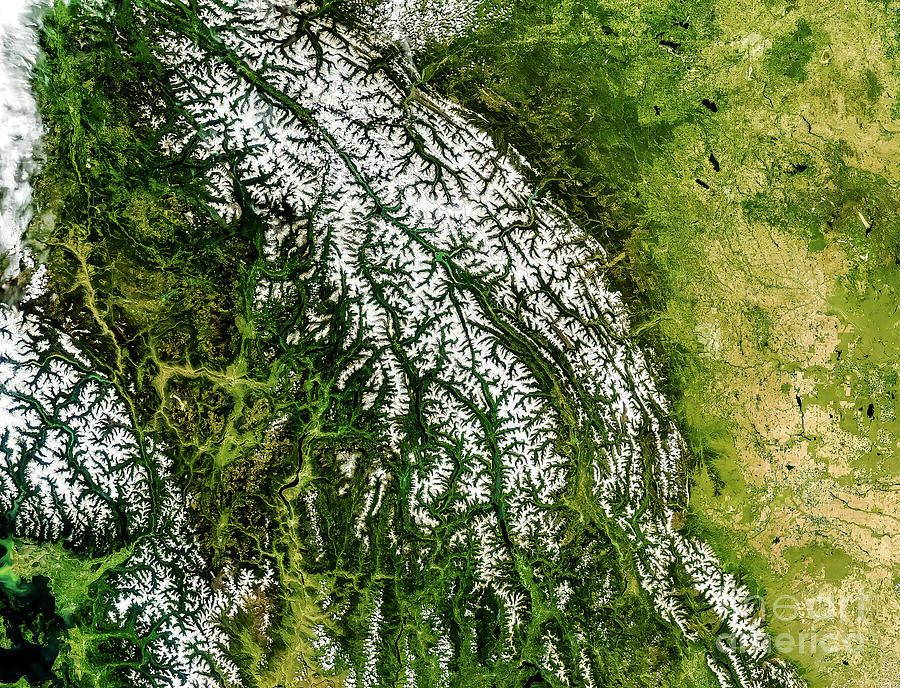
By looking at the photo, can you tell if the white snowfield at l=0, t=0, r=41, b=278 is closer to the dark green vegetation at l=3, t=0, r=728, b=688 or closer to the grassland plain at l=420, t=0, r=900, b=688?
the dark green vegetation at l=3, t=0, r=728, b=688

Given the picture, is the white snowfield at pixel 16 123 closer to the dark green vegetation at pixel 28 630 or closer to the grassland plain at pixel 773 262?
the dark green vegetation at pixel 28 630

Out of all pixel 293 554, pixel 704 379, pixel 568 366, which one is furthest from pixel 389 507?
pixel 704 379

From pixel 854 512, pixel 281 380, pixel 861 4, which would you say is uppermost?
pixel 861 4

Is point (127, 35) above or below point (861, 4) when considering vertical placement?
below

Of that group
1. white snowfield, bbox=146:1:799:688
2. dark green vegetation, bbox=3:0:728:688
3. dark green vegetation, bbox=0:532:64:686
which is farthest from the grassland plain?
dark green vegetation, bbox=0:532:64:686

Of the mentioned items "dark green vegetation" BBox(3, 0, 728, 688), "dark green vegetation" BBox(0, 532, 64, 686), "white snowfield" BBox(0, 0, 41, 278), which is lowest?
"dark green vegetation" BBox(0, 532, 64, 686)

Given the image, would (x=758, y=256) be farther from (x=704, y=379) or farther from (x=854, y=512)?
(x=854, y=512)

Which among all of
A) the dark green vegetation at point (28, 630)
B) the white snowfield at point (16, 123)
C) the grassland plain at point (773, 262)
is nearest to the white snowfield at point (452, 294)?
the grassland plain at point (773, 262)
